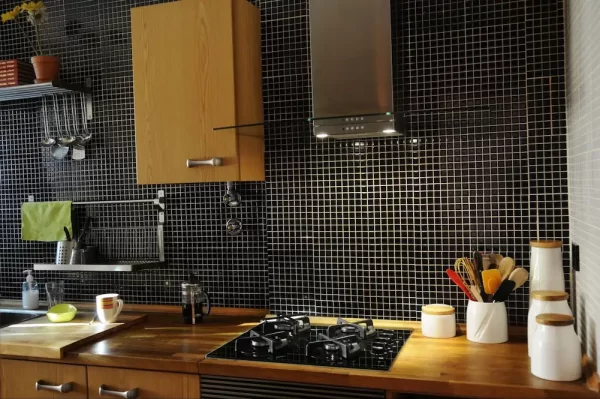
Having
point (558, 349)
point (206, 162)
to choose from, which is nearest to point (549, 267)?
point (558, 349)

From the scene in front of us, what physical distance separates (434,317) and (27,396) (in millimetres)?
1579

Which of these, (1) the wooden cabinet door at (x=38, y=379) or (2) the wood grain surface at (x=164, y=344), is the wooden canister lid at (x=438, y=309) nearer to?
(2) the wood grain surface at (x=164, y=344)

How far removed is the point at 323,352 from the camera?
77.3 inches

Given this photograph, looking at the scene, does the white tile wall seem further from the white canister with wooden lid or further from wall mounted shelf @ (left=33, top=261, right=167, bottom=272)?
wall mounted shelf @ (left=33, top=261, right=167, bottom=272)

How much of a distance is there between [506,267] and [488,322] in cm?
21

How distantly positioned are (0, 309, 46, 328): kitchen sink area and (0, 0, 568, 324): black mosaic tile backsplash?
0.66ft

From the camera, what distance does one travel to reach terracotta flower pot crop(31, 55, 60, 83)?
2768mm

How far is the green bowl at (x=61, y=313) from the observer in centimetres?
253

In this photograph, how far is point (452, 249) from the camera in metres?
2.27

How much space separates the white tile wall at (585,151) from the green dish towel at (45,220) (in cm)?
237

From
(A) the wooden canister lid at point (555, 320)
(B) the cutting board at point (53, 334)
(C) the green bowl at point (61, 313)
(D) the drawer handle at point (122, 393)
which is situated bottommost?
(D) the drawer handle at point (122, 393)

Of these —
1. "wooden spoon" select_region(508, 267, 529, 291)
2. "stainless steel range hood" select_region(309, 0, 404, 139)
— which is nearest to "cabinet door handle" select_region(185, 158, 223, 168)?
"stainless steel range hood" select_region(309, 0, 404, 139)

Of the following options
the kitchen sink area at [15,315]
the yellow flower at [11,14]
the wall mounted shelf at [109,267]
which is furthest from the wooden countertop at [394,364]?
the yellow flower at [11,14]

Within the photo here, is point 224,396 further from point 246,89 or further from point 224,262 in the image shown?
point 246,89
